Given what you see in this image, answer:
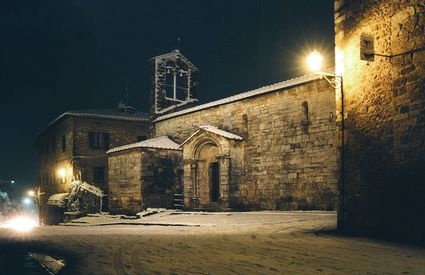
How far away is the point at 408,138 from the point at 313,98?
750 centimetres

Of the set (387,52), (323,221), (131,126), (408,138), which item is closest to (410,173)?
(408,138)

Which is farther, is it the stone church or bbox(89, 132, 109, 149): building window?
bbox(89, 132, 109, 149): building window

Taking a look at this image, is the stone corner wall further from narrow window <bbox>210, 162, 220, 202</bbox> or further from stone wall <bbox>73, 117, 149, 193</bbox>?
stone wall <bbox>73, 117, 149, 193</bbox>

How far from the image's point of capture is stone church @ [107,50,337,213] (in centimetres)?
1496

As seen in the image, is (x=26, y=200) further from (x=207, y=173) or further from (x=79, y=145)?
(x=207, y=173)

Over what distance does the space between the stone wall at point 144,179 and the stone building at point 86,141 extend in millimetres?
6087

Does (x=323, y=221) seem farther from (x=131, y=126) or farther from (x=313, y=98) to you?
(x=131, y=126)

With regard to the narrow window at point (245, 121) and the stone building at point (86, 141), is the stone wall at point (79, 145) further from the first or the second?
the narrow window at point (245, 121)

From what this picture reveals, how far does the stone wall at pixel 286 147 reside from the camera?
14.7 meters

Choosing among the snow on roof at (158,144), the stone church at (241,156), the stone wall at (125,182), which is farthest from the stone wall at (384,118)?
the stone wall at (125,182)

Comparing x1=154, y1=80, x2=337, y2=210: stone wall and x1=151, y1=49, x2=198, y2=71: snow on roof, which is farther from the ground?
x1=151, y1=49, x2=198, y2=71: snow on roof

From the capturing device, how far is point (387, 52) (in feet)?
27.7

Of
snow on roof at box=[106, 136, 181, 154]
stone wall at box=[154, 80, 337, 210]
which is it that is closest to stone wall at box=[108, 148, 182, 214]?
snow on roof at box=[106, 136, 181, 154]

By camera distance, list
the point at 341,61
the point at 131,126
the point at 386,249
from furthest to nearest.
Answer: the point at 131,126 < the point at 341,61 < the point at 386,249
